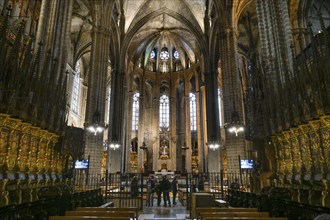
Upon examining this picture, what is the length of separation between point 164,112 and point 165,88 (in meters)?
4.40

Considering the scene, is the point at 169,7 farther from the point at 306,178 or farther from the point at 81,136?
the point at 306,178

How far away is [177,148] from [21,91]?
27.6 metres

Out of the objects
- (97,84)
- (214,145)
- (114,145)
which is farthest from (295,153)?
(114,145)

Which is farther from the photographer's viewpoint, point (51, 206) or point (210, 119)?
point (210, 119)

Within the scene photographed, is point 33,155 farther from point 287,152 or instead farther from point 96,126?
point 287,152

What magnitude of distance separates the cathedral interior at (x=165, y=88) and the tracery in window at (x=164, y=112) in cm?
16

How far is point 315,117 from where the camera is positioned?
22.9ft

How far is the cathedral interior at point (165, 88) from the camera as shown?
711 cm

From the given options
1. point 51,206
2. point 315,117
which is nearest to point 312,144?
point 315,117

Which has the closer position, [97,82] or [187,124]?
[97,82]

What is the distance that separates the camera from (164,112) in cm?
3553

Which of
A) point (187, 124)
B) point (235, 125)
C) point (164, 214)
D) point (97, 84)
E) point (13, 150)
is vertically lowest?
point (164, 214)

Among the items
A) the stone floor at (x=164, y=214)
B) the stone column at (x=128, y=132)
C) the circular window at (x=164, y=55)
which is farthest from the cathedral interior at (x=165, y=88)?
the stone floor at (x=164, y=214)

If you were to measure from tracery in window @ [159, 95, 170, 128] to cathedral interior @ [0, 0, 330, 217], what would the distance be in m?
0.16
